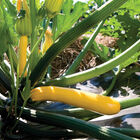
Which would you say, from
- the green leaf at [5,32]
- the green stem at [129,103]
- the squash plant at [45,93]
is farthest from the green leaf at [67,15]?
the green stem at [129,103]

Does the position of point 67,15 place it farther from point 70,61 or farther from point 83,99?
point 70,61

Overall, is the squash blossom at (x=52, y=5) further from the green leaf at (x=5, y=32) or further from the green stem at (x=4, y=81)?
the green stem at (x=4, y=81)

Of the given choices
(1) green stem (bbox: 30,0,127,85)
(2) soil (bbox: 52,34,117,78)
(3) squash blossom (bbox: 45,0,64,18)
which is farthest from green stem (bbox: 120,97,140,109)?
(2) soil (bbox: 52,34,117,78)

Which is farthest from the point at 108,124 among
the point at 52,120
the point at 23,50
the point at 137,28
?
the point at 137,28

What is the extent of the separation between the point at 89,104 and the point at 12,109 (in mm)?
316

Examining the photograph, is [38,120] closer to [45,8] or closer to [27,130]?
[27,130]

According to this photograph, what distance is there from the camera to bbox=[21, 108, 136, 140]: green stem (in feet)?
2.74

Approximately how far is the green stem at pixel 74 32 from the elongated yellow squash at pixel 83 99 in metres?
0.14

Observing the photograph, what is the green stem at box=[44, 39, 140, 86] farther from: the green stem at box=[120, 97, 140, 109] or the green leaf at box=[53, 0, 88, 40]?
the green leaf at box=[53, 0, 88, 40]

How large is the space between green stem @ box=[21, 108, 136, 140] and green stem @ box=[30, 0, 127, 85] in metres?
0.22

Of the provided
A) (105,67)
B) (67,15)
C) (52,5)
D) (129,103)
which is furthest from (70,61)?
(52,5)

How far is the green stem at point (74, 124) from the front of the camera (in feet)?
2.74

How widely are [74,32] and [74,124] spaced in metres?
0.40

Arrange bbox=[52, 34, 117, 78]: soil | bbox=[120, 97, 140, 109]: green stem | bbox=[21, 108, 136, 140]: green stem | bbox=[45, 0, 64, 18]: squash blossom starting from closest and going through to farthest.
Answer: bbox=[21, 108, 136, 140]: green stem, bbox=[45, 0, 64, 18]: squash blossom, bbox=[120, 97, 140, 109]: green stem, bbox=[52, 34, 117, 78]: soil
